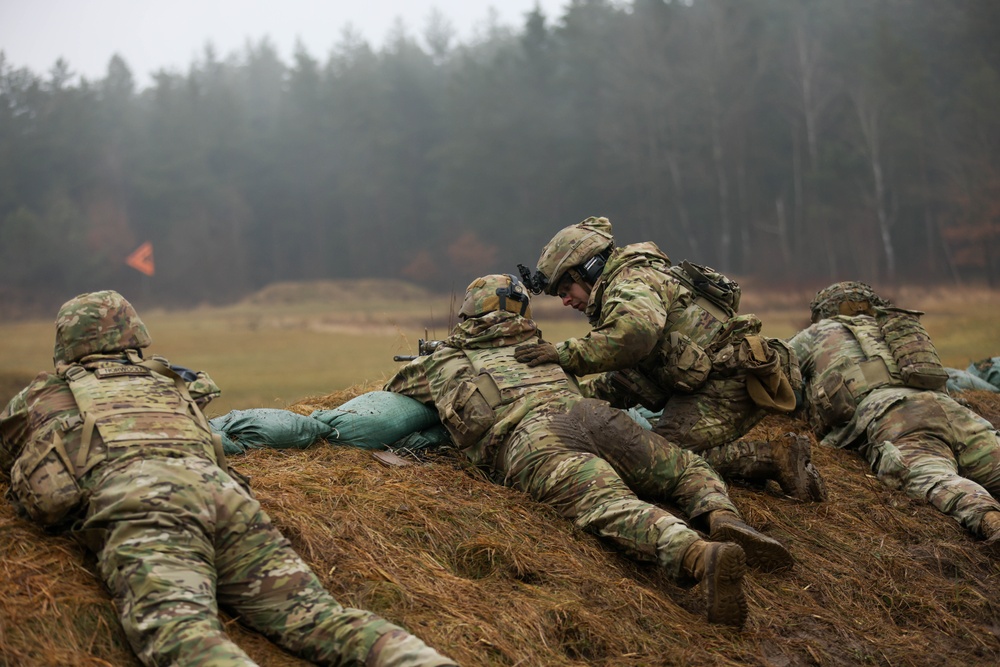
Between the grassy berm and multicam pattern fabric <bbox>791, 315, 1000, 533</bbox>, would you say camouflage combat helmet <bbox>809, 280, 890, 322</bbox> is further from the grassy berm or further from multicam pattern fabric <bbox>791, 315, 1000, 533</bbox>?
the grassy berm

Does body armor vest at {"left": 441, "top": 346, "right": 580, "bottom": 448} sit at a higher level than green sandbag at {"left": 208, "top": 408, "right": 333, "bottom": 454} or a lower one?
higher

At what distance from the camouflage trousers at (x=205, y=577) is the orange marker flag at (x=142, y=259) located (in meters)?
37.6

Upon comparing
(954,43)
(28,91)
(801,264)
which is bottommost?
(801,264)

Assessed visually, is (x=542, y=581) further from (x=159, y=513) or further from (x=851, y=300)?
(x=851, y=300)

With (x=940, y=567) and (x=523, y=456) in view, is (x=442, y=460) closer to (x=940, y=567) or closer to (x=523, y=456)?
(x=523, y=456)

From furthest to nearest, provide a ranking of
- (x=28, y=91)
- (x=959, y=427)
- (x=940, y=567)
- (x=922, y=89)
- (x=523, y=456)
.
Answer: (x=28, y=91)
(x=922, y=89)
(x=959, y=427)
(x=940, y=567)
(x=523, y=456)

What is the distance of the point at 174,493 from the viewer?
3.50m

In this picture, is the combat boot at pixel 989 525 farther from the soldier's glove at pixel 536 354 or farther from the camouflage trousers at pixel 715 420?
the soldier's glove at pixel 536 354

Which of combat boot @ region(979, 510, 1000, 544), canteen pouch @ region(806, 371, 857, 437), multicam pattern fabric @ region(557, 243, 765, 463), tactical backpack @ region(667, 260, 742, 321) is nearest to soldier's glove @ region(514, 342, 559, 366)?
multicam pattern fabric @ region(557, 243, 765, 463)

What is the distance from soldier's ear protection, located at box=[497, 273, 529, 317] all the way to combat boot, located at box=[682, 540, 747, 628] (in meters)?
1.98

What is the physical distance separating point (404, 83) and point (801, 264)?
64.5 feet

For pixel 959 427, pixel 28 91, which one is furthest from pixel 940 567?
pixel 28 91

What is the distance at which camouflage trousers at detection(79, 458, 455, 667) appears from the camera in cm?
324

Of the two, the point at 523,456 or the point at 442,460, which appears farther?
the point at 442,460
